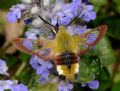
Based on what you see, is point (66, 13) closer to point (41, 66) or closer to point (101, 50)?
point (41, 66)

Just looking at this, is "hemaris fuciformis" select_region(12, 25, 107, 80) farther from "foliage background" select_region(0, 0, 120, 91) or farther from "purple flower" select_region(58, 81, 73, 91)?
"foliage background" select_region(0, 0, 120, 91)

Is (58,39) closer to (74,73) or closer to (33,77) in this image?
(74,73)

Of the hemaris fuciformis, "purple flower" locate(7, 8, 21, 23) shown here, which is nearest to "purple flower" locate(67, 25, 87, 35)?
the hemaris fuciformis

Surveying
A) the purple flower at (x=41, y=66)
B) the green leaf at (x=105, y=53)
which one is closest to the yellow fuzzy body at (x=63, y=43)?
the purple flower at (x=41, y=66)

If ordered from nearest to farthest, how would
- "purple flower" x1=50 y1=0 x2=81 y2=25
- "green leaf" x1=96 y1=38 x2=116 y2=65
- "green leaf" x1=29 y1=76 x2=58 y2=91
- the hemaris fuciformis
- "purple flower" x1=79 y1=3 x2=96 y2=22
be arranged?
the hemaris fuciformis
"purple flower" x1=50 y1=0 x2=81 y2=25
"purple flower" x1=79 y1=3 x2=96 y2=22
"green leaf" x1=29 y1=76 x2=58 y2=91
"green leaf" x1=96 y1=38 x2=116 y2=65

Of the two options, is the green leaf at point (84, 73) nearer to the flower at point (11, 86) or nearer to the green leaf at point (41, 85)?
the green leaf at point (41, 85)

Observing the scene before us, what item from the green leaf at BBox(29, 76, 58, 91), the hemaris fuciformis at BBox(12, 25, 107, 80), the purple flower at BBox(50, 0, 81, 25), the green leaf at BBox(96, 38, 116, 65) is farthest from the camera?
the green leaf at BBox(96, 38, 116, 65)
